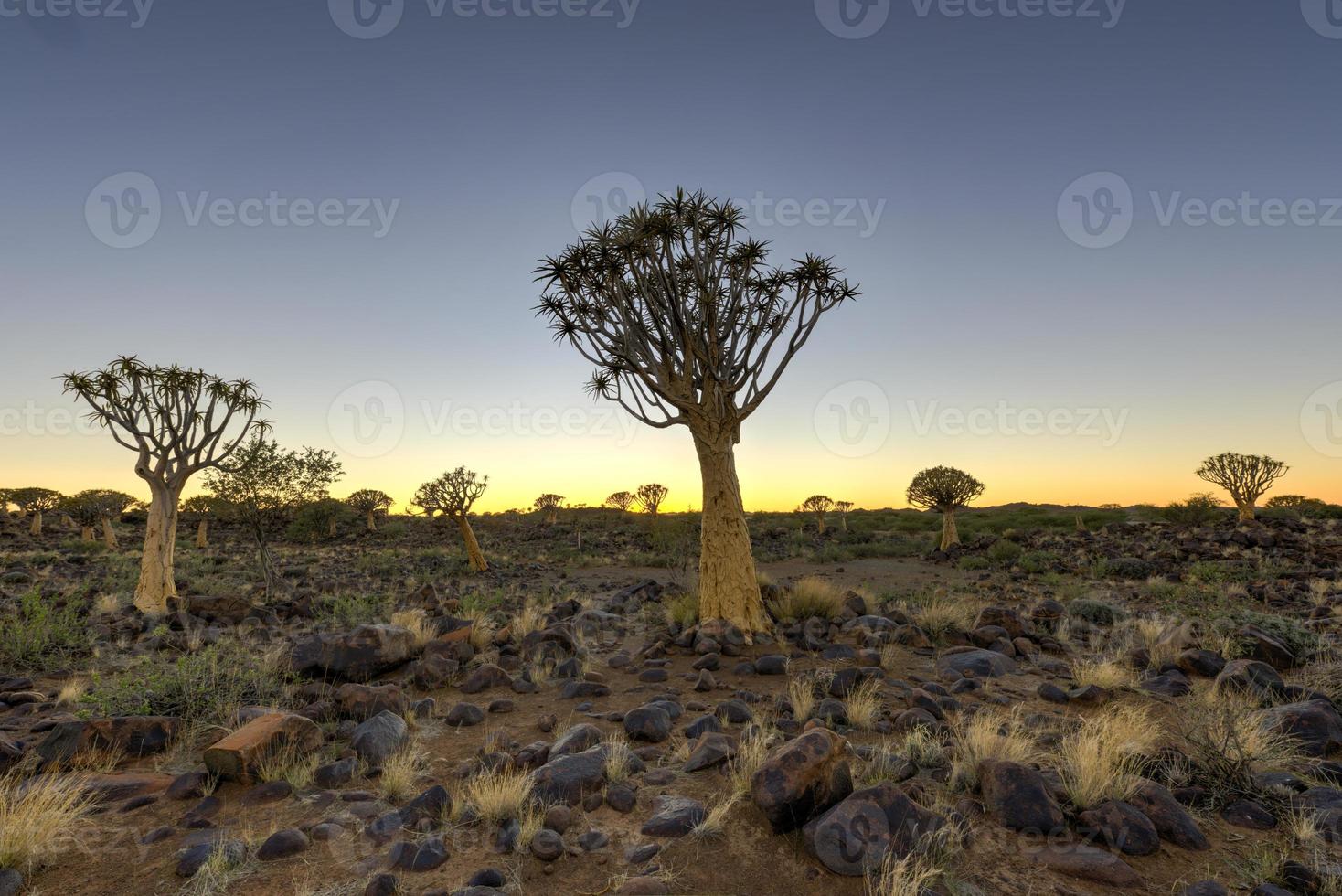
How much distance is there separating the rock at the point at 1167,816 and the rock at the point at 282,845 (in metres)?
6.40

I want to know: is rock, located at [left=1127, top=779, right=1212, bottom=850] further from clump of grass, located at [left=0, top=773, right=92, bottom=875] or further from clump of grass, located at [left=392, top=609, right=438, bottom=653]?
clump of grass, located at [left=392, top=609, right=438, bottom=653]

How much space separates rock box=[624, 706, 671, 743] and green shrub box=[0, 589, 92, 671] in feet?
33.0

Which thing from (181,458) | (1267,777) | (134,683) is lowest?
(1267,777)

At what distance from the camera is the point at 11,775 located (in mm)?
5477

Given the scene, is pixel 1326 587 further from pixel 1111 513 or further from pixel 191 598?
pixel 1111 513

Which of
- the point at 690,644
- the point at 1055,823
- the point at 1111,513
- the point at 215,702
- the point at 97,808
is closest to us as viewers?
the point at 1055,823

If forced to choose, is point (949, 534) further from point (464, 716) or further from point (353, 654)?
point (353, 654)

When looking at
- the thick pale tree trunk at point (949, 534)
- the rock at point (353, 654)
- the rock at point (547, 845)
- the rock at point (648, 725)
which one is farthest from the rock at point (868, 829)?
the thick pale tree trunk at point (949, 534)

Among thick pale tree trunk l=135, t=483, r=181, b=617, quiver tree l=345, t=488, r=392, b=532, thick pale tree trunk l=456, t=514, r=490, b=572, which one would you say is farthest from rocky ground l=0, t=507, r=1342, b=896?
quiver tree l=345, t=488, r=392, b=532

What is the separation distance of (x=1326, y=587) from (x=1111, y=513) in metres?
40.4

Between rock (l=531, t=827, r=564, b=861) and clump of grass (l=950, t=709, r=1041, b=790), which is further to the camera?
clump of grass (l=950, t=709, r=1041, b=790)

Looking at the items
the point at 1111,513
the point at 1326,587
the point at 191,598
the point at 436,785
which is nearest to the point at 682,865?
the point at 436,785

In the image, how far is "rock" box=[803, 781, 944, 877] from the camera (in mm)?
4043

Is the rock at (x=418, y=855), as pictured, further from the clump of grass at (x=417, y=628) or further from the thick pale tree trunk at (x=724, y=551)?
the thick pale tree trunk at (x=724, y=551)
